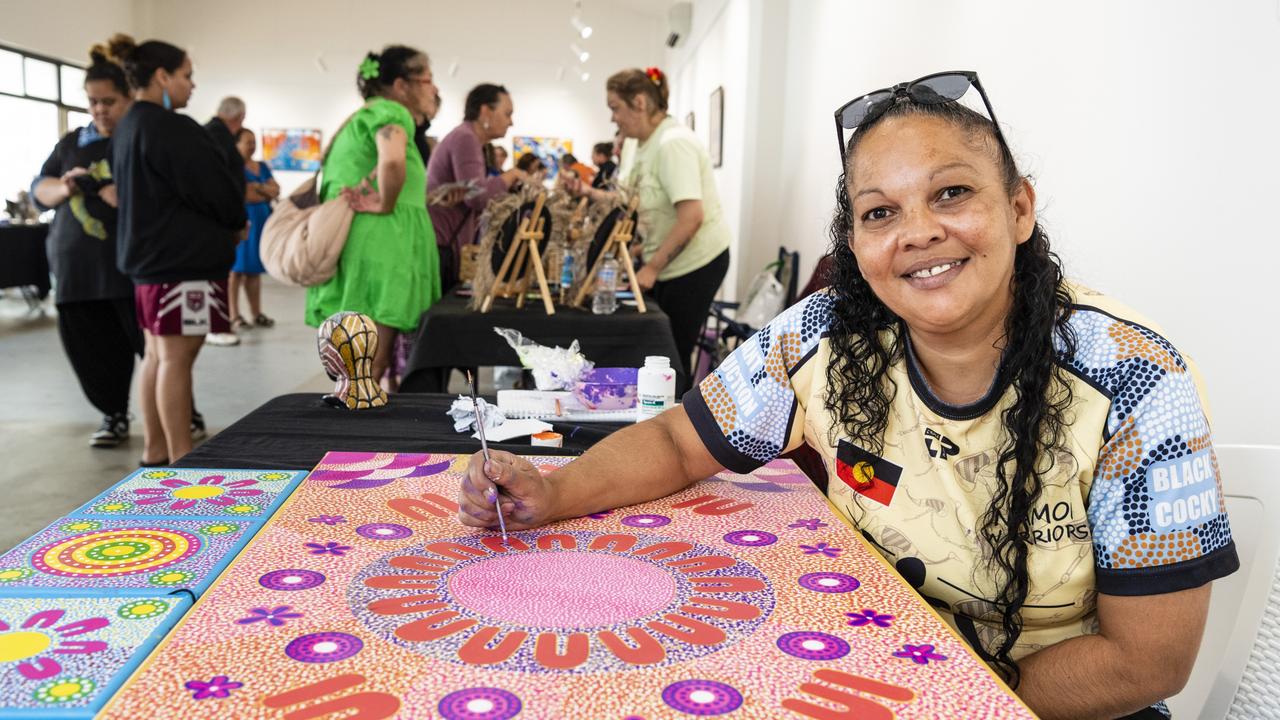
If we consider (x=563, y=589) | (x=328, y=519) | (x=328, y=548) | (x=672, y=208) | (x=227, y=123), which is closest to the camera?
(x=563, y=589)

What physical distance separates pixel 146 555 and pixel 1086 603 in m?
1.10

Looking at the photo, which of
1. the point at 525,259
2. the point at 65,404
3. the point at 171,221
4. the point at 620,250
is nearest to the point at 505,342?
the point at 525,259

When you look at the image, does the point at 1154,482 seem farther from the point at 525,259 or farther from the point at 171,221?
the point at 171,221

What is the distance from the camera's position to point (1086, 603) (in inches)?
43.3

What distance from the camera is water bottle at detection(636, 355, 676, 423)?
1.81 metres

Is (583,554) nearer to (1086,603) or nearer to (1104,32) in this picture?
(1086,603)

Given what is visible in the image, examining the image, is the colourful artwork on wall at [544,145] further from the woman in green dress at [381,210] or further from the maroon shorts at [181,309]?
the maroon shorts at [181,309]

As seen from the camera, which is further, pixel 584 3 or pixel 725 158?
pixel 584 3

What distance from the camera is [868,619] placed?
36.6 inches

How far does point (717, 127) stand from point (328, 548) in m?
6.63

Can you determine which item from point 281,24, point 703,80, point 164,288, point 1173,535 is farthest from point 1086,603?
point 281,24

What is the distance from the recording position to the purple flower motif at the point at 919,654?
33.2 inches

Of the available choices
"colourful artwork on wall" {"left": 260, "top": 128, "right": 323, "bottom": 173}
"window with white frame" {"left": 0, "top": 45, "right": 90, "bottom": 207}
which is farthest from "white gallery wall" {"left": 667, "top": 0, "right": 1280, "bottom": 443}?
"colourful artwork on wall" {"left": 260, "top": 128, "right": 323, "bottom": 173}

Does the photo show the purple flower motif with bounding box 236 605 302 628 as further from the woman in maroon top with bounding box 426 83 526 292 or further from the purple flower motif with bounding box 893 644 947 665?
the woman in maroon top with bounding box 426 83 526 292
